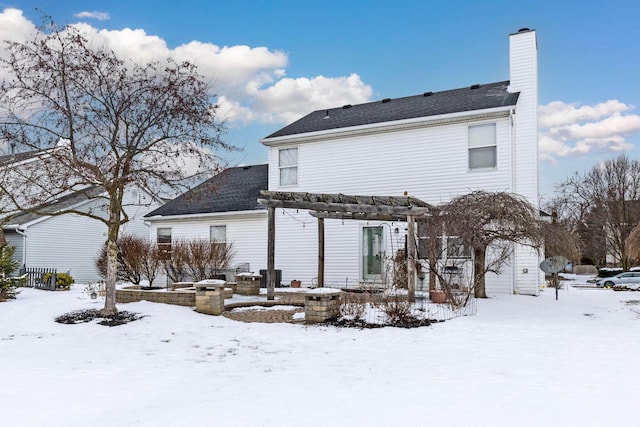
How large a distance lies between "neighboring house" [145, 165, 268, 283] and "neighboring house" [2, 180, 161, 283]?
3.69 feet

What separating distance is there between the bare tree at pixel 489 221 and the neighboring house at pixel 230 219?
8.18 metres

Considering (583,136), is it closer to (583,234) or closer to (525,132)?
(583,234)

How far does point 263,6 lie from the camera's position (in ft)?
48.6

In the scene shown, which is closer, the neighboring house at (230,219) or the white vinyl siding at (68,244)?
the neighboring house at (230,219)

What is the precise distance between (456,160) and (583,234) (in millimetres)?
29699

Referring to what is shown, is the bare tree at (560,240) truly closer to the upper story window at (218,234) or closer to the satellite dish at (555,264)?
the satellite dish at (555,264)

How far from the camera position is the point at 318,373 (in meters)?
5.84

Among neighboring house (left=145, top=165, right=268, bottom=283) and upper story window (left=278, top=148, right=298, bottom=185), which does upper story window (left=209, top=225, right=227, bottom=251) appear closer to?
neighboring house (left=145, top=165, right=268, bottom=283)

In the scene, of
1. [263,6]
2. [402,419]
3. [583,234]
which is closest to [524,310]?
[402,419]

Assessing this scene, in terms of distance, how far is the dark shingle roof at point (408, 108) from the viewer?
14484 mm

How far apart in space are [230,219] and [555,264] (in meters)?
10.9

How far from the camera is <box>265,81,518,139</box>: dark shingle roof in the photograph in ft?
47.5

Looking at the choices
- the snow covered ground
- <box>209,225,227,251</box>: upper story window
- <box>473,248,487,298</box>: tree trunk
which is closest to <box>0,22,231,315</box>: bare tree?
the snow covered ground

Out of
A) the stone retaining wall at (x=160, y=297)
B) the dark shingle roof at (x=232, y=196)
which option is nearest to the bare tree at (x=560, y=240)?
the stone retaining wall at (x=160, y=297)
